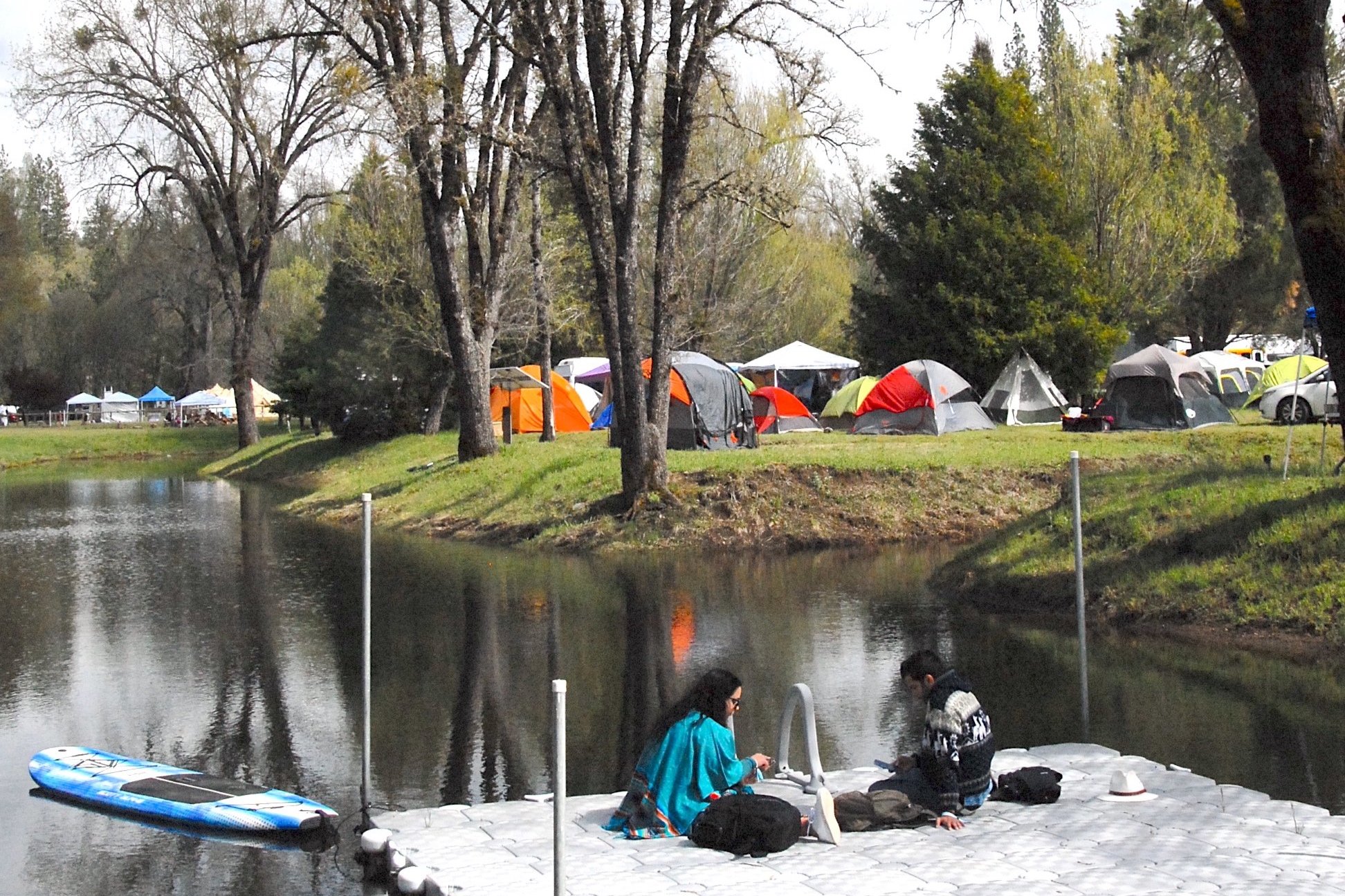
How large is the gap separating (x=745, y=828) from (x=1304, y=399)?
29491 millimetres

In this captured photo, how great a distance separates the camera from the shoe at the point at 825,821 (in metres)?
7.90

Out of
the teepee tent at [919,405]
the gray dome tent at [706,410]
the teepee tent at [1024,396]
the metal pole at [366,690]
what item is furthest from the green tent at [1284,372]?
the metal pole at [366,690]

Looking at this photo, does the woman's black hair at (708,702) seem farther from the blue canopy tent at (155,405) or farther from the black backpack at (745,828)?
the blue canopy tent at (155,405)

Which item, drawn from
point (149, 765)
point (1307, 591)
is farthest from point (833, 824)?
point (1307, 591)

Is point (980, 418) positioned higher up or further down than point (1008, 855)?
Result: higher up

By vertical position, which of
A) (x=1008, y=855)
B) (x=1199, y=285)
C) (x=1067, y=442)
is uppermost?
(x=1199, y=285)

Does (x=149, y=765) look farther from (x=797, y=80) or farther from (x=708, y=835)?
(x=797, y=80)

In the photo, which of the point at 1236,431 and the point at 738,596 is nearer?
the point at 738,596

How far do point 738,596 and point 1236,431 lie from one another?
16014 mm

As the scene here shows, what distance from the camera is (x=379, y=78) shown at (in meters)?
29.0

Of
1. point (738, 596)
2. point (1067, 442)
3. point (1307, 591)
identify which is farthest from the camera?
point (1067, 442)

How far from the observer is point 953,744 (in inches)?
328

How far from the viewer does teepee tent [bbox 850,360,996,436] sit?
3662 cm

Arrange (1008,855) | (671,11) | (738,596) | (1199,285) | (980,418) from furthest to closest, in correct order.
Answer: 1. (1199,285)
2. (980,418)
3. (671,11)
4. (738,596)
5. (1008,855)
